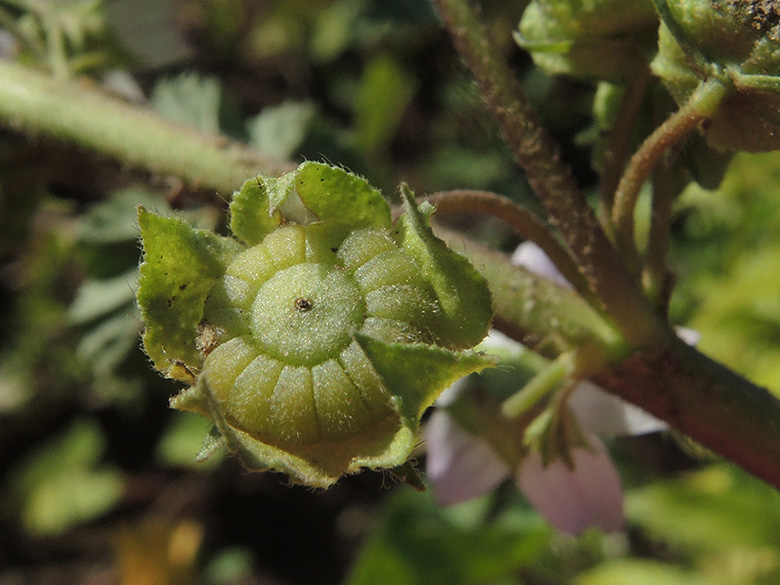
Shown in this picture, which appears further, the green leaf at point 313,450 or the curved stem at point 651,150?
the curved stem at point 651,150

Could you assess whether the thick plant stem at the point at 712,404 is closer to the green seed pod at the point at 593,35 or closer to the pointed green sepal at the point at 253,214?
the green seed pod at the point at 593,35

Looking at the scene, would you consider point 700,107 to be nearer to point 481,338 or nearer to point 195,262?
point 481,338

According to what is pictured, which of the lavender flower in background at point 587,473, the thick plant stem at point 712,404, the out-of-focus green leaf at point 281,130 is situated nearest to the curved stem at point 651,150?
the thick plant stem at point 712,404

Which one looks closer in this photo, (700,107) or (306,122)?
(700,107)

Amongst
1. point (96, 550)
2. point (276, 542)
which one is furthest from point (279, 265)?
point (96, 550)

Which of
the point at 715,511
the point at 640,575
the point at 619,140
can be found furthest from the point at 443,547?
the point at 619,140

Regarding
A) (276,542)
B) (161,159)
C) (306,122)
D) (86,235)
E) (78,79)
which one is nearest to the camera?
(161,159)

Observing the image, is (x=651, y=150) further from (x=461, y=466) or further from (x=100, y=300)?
(x=100, y=300)
